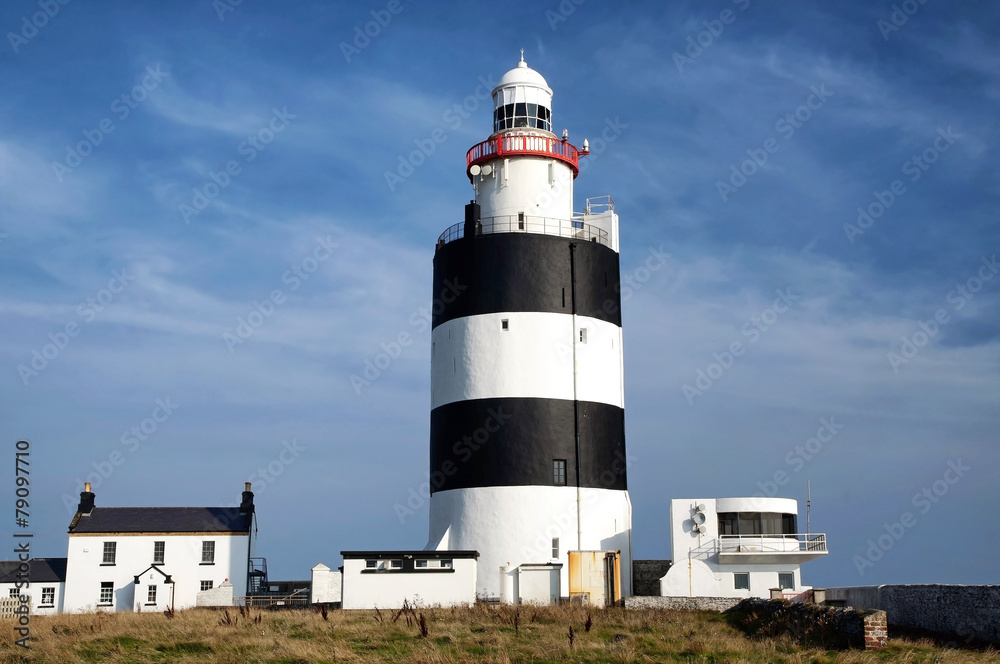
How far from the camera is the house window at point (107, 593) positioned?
4012 cm

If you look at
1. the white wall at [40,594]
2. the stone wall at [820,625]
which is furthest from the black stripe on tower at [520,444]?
the white wall at [40,594]

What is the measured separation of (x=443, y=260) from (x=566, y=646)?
19.2 metres

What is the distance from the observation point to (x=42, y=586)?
4028 centimetres

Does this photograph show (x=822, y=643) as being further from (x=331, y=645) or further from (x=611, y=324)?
(x=611, y=324)

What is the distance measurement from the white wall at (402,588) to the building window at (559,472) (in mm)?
4310

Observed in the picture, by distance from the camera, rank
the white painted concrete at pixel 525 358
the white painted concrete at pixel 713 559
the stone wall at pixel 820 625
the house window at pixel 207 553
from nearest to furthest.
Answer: the stone wall at pixel 820 625 < the white painted concrete at pixel 713 559 < the white painted concrete at pixel 525 358 < the house window at pixel 207 553

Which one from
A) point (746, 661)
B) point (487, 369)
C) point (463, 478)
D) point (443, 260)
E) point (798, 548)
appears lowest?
point (746, 661)

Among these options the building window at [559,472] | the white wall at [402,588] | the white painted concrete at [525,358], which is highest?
the white painted concrete at [525,358]

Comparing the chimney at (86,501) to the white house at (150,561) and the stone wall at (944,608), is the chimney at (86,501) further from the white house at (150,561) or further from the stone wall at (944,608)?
the stone wall at (944,608)

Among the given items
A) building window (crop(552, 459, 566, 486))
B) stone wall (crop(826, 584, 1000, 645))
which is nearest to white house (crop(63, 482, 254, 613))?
building window (crop(552, 459, 566, 486))

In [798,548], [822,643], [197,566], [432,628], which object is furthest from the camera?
[197,566]

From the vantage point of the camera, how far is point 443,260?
123 feet

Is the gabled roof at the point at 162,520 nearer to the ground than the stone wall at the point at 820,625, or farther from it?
farther from it

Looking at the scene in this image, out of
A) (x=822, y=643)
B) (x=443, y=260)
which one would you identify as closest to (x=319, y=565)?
(x=443, y=260)
